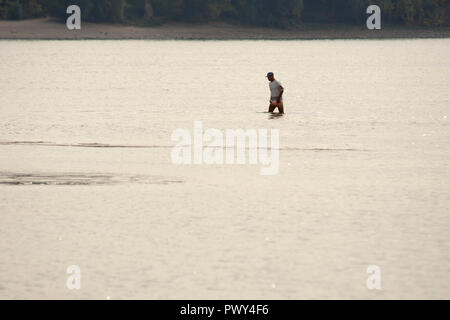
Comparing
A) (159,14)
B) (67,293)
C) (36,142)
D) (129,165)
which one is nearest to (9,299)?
(67,293)

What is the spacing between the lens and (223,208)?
59.6ft

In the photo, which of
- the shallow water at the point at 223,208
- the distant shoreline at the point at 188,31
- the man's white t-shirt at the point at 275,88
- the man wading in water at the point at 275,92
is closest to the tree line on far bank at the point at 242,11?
the distant shoreline at the point at 188,31

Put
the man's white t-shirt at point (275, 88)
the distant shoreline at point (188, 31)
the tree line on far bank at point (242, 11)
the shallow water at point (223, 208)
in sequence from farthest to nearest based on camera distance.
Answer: the distant shoreline at point (188, 31) < the tree line on far bank at point (242, 11) < the man's white t-shirt at point (275, 88) < the shallow water at point (223, 208)

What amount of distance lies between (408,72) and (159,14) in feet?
224

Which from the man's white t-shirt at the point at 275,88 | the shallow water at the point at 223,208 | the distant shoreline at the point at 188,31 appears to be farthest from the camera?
the distant shoreline at the point at 188,31

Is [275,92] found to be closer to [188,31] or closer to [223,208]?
[223,208]

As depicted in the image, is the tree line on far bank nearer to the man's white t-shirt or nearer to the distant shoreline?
the distant shoreline

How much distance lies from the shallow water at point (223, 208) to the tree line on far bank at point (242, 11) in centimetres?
9649

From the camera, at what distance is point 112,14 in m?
134

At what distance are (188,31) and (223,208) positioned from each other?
444 ft

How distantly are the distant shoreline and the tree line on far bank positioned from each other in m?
1.74

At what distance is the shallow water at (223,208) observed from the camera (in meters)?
13.4

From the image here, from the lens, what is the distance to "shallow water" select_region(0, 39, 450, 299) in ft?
44.1

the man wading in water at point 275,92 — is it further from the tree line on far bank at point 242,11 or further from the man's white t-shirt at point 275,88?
the tree line on far bank at point 242,11
